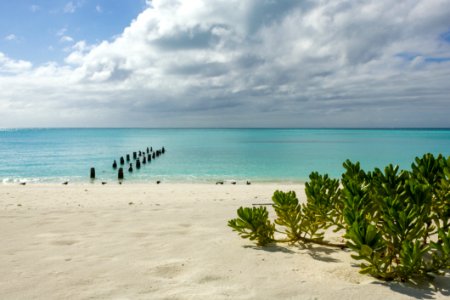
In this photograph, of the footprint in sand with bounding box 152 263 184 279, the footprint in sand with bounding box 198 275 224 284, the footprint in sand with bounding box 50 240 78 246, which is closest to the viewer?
the footprint in sand with bounding box 198 275 224 284

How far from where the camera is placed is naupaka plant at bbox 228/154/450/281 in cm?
287

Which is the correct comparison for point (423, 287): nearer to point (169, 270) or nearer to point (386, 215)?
point (386, 215)

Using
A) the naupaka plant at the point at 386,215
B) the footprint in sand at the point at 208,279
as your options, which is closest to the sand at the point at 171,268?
the footprint in sand at the point at 208,279

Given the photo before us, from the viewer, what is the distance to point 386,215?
2.99 metres

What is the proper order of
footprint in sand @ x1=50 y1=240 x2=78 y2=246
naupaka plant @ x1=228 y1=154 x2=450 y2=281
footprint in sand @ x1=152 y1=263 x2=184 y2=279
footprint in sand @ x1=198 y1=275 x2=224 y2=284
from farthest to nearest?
footprint in sand @ x1=50 y1=240 x2=78 y2=246, footprint in sand @ x1=152 y1=263 x2=184 y2=279, footprint in sand @ x1=198 y1=275 x2=224 y2=284, naupaka plant @ x1=228 y1=154 x2=450 y2=281

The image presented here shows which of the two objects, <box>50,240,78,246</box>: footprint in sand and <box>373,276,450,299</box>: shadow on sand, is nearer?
<box>373,276,450,299</box>: shadow on sand

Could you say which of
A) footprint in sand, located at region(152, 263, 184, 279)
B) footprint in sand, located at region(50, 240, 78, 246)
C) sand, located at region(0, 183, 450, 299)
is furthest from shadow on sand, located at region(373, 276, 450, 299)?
footprint in sand, located at region(50, 240, 78, 246)

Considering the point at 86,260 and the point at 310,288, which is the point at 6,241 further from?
the point at 310,288

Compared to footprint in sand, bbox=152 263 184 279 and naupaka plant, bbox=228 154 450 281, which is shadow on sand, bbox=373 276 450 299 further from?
footprint in sand, bbox=152 263 184 279

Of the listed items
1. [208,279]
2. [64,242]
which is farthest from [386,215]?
[64,242]

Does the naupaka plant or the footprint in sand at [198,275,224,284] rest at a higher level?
the naupaka plant

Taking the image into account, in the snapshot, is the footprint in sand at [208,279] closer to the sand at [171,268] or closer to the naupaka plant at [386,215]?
the sand at [171,268]

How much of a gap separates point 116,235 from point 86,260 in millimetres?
1335

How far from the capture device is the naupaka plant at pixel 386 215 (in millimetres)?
2865
